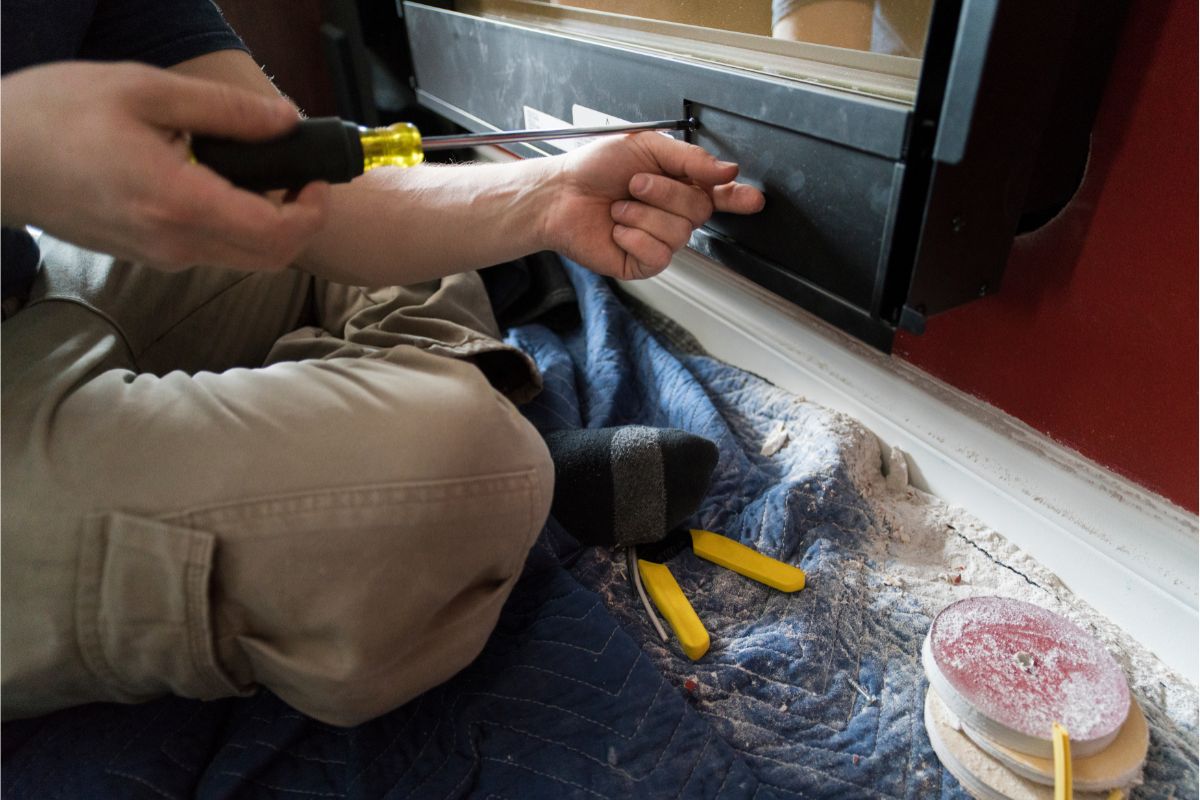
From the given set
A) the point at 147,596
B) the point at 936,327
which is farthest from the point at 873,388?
the point at 147,596

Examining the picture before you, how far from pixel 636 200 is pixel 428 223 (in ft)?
0.62

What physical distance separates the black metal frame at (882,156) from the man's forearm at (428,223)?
160 mm

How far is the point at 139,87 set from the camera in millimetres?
372

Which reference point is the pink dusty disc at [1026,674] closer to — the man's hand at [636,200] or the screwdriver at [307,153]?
the man's hand at [636,200]

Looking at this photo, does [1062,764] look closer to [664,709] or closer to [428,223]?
[664,709]

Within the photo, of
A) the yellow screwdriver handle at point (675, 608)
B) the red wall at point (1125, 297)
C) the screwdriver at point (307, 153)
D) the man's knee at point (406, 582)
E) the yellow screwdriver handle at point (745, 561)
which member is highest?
the screwdriver at point (307, 153)

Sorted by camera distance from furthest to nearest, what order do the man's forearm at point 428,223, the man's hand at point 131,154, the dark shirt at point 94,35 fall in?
the man's forearm at point 428,223 → the dark shirt at point 94,35 → the man's hand at point 131,154

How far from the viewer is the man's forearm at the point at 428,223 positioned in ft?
2.31

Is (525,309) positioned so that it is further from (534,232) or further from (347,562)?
(347,562)

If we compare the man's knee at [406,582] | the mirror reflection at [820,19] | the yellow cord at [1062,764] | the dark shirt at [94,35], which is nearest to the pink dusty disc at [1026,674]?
the yellow cord at [1062,764]

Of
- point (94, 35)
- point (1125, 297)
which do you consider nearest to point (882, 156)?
point (1125, 297)

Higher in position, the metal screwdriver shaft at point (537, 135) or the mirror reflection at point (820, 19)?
the mirror reflection at point (820, 19)

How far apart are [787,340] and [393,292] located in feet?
1.44

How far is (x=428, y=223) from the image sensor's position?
71cm
